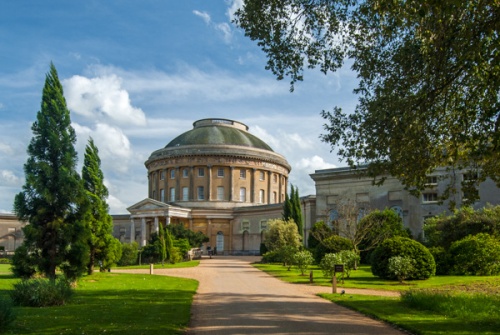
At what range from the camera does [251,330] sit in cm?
1059

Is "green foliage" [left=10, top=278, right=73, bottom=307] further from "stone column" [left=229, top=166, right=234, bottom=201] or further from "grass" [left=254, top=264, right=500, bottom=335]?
"stone column" [left=229, top=166, right=234, bottom=201]

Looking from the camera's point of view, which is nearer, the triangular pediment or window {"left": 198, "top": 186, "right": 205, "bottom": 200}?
the triangular pediment

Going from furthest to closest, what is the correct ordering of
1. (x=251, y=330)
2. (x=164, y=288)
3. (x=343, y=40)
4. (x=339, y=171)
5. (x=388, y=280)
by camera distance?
(x=339, y=171) → (x=388, y=280) → (x=164, y=288) → (x=343, y=40) → (x=251, y=330)

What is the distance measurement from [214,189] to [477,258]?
56.4 metres

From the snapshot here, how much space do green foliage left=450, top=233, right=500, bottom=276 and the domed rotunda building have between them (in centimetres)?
4572

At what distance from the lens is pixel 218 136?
8450 centimetres

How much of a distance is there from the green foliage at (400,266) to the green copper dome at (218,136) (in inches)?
2350

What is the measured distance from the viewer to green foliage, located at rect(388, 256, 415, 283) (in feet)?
78.4

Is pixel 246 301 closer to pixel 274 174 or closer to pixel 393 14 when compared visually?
pixel 393 14

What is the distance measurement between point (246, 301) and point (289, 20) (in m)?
8.07

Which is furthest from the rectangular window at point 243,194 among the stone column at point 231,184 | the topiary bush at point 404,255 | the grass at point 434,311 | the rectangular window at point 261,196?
the grass at point 434,311

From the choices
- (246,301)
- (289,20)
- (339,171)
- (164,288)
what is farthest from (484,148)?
(339,171)

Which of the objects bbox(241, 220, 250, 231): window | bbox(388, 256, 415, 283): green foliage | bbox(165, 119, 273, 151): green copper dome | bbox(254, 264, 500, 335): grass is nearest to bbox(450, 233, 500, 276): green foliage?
bbox(388, 256, 415, 283): green foliage

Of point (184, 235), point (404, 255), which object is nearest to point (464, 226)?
point (404, 255)
